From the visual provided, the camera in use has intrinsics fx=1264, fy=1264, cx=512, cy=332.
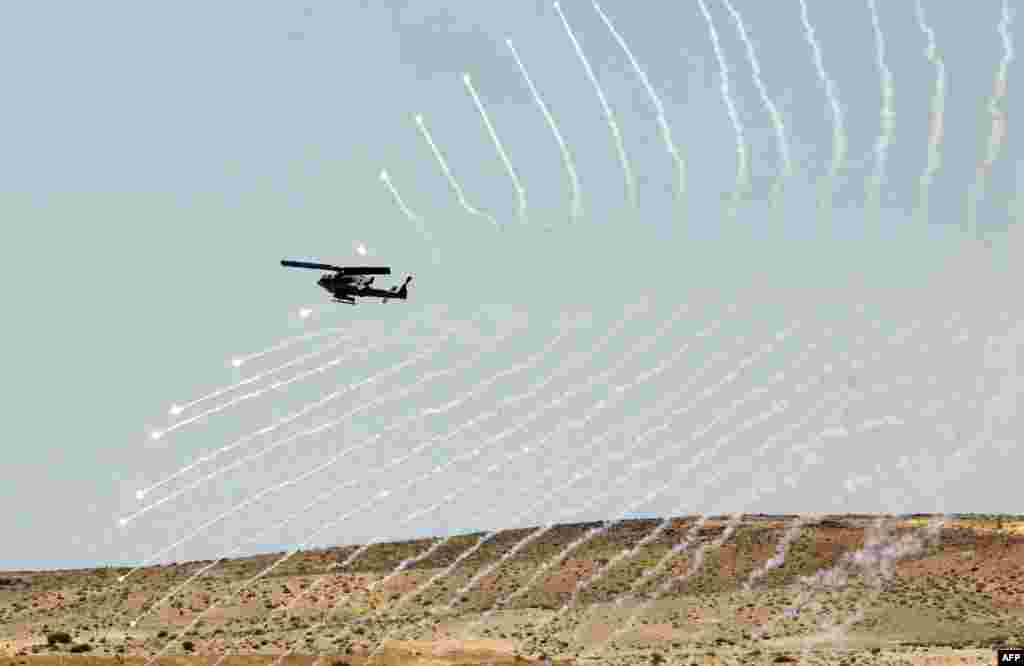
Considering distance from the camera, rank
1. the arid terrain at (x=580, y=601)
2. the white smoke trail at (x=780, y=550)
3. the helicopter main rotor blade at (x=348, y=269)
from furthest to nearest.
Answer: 1. the white smoke trail at (x=780, y=550)
2. the arid terrain at (x=580, y=601)
3. the helicopter main rotor blade at (x=348, y=269)

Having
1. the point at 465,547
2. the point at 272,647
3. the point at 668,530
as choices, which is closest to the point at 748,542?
the point at 668,530

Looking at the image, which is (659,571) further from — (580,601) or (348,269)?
(348,269)

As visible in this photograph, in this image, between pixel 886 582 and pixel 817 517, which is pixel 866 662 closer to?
pixel 886 582

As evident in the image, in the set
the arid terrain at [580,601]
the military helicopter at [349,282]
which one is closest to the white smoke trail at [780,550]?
the arid terrain at [580,601]

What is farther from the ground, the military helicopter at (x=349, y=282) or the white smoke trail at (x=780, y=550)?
the military helicopter at (x=349, y=282)

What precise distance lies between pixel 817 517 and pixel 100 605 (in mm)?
79563

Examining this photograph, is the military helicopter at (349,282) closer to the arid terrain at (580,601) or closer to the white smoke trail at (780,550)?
the arid terrain at (580,601)

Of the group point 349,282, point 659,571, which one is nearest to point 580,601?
point 659,571

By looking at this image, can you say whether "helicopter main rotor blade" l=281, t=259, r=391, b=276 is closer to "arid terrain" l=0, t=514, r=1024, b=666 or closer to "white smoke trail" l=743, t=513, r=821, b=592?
"arid terrain" l=0, t=514, r=1024, b=666

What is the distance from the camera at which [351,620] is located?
112500 millimetres

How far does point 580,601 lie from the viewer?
118875 millimetres

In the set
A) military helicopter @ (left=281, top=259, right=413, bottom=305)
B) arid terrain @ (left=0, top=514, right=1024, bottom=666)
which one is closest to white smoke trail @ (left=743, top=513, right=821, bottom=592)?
arid terrain @ (left=0, top=514, right=1024, bottom=666)

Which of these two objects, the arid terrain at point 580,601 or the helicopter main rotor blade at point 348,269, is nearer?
the helicopter main rotor blade at point 348,269

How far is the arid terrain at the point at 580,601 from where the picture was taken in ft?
306
